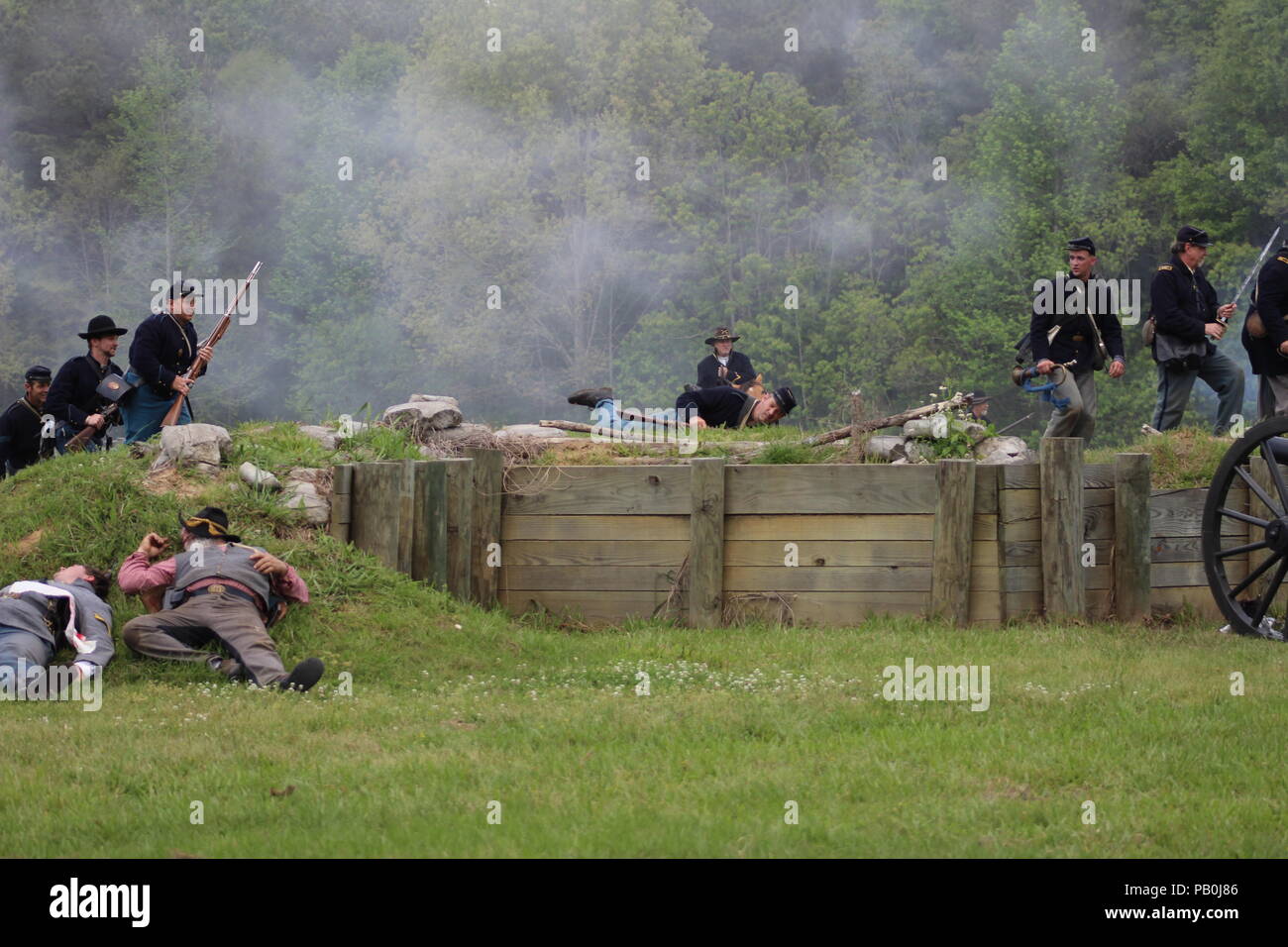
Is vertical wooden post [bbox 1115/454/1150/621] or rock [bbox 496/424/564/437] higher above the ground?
rock [bbox 496/424/564/437]

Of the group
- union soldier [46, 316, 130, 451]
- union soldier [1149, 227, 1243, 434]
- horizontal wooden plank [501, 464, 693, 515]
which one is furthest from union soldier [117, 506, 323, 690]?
union soldier [1149, 227, 1243, 434]

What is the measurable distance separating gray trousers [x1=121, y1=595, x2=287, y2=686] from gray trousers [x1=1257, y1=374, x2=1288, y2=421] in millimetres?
6900

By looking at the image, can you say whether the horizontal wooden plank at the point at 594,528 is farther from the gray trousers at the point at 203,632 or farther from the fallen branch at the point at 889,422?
the gray trousers at the point at 203,632

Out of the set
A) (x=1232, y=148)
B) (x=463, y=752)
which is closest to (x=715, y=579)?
(x=463, y=752)

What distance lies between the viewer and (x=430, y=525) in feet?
31.1

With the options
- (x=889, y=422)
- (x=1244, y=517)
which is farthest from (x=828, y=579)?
(x=1244, y=517)

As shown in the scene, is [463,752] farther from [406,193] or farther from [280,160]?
[280,160]

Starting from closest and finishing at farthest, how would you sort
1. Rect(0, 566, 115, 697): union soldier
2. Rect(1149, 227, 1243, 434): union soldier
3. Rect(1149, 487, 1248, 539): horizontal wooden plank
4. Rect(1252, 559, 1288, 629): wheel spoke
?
Rect(0, 566, 115, 697): union soldier
Rect(1252, 559, 1288, 629): wheel spoke
Rect(1149, 487, 1248, 539): horizontal wooden plank
Rect(1149, 227, 1243, 434): union soldier

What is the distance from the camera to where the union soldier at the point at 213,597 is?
7715 millimetres

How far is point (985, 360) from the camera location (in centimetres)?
4019

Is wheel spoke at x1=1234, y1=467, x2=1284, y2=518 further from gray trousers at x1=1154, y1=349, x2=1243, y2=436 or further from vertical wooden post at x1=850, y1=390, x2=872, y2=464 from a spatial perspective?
gray trousers at x1=1154, y1=349, x2=1243, y2=436

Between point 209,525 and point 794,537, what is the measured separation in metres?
3.68

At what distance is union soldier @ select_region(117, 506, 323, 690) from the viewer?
7.71 m

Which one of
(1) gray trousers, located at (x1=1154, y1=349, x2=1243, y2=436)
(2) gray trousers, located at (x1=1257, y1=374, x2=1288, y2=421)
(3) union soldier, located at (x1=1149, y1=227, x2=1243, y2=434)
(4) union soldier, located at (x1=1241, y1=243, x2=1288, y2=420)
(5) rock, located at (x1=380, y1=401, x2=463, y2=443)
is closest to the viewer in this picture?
(4) union soldier, located at (x1=1241, y1=243, x2=1288, y2=420)
